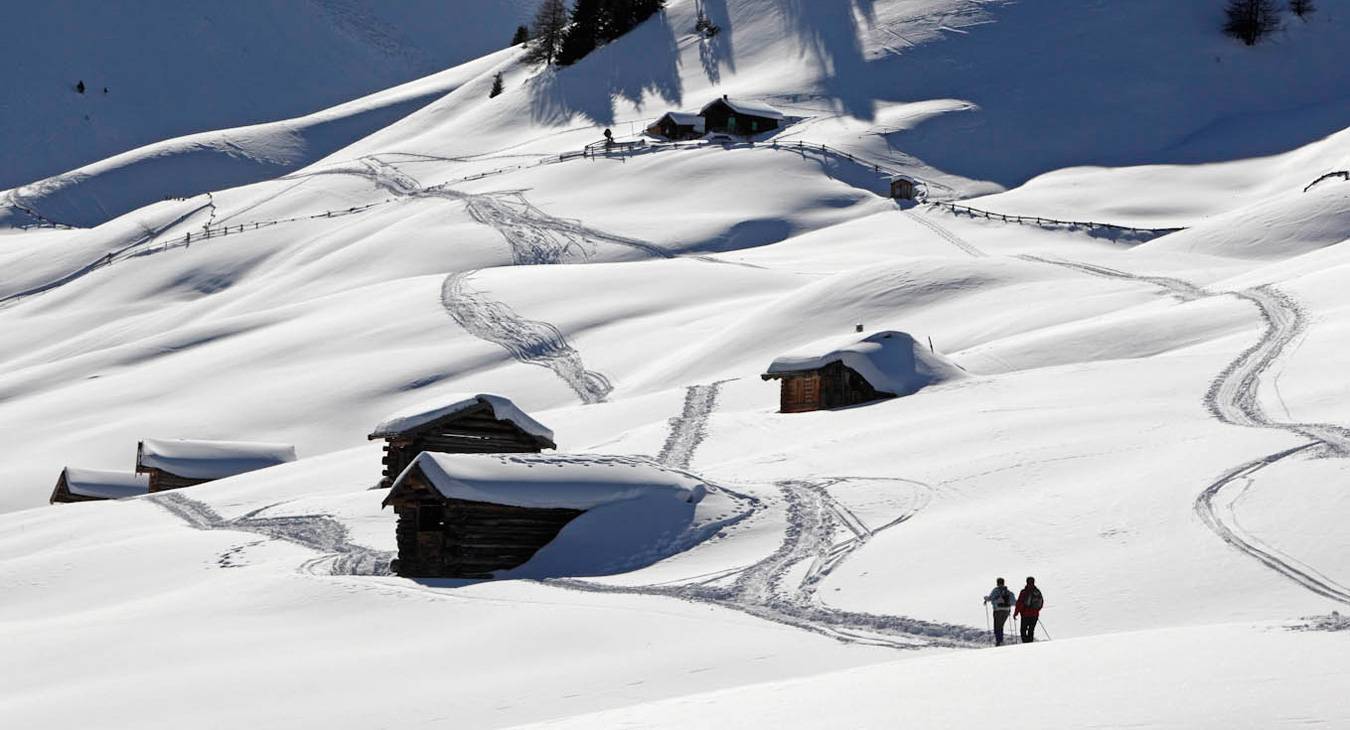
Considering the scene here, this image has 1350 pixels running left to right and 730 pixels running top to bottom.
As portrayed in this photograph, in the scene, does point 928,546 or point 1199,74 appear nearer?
point 928,546

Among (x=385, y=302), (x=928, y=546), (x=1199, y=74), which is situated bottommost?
(x=928, y=546)

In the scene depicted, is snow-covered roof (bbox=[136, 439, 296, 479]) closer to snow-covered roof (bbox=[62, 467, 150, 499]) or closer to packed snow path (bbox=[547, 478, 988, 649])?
snow-covered roof (bbox=[62, 467, 150, 499])

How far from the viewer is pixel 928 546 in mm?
27719

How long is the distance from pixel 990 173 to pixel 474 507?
70050 mm

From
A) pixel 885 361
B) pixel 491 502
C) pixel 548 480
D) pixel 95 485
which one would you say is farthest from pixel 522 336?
pixel 491 502

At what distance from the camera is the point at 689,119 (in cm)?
10144

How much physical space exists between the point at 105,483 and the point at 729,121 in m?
57.4

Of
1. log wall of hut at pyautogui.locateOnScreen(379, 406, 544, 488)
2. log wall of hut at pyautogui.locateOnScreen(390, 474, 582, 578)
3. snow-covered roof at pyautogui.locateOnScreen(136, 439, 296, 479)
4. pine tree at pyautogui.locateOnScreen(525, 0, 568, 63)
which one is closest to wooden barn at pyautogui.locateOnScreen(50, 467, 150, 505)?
snow-covered roof at pyautogui.locateOnScreen(136, 439, 296, 479)

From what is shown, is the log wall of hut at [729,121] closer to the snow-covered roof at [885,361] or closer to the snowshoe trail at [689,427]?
the snowshoe trail at [689,427]

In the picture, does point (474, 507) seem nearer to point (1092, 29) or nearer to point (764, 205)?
point (764, 205)

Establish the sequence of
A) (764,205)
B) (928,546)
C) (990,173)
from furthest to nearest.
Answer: (990,173) < (764,205) < (928,546)

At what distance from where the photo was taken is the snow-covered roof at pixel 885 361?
4466cm

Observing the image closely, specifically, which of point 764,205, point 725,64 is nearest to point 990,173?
point 764,205

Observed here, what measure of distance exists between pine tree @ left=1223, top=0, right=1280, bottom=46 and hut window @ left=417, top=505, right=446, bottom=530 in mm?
93000
